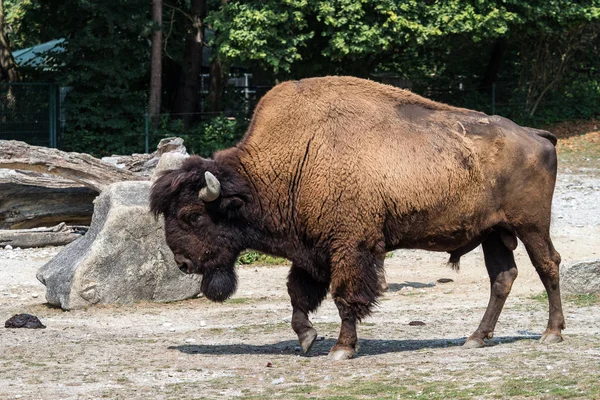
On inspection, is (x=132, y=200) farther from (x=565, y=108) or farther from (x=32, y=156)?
(x=565, y=108)

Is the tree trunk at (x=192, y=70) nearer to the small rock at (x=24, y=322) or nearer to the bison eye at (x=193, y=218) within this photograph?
the small rock at (x=24, y=322)

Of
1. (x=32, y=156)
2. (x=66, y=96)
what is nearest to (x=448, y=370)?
(x=32, y=156)

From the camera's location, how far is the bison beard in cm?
879

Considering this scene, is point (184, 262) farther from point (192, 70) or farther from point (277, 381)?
point (192, 70)

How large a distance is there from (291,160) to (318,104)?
0.54m

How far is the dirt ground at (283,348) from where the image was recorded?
702 centimetres

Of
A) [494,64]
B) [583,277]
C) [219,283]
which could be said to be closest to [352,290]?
[219,283]

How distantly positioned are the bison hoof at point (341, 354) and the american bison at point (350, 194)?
0.01 metres

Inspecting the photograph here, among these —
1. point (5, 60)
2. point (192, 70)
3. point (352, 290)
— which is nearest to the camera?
point (352, 290)

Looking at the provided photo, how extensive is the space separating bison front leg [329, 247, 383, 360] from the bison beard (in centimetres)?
92

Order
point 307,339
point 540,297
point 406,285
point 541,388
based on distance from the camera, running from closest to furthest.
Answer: point 541,388 → point 307,339 → point 540,297 → point 406,285

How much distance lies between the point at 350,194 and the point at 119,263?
3.84 metres

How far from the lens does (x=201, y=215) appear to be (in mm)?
Result: 8672

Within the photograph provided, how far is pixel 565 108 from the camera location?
2820cm
